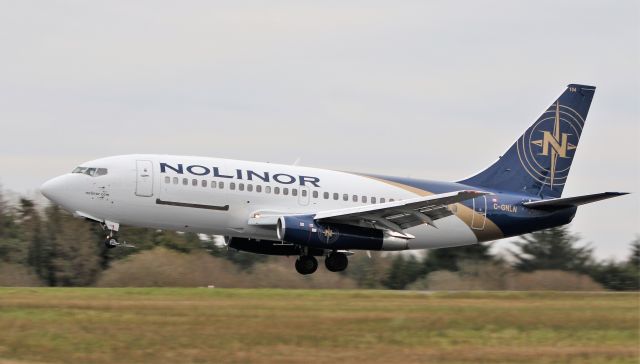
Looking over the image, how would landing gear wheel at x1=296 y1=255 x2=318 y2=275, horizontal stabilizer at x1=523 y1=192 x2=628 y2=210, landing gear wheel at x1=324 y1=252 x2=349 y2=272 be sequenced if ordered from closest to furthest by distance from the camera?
horizontal stabilizer at x1=523 y1=192 x2=628 y2=210
landing gear wheel at x1=324 y1=252 x2=349 y2=272
landing gear wheel at x1=296 y1=255 x2=318 y2=275

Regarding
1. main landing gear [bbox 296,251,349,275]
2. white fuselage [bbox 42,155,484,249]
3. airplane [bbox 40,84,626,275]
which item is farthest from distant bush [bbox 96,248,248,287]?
white fuselage [bbox 42,155,484,249]

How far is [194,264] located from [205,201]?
7959mm

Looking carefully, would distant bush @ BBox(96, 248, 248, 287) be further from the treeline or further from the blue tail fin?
the blue tail fin

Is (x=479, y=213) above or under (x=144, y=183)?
under

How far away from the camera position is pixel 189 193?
1634 inches

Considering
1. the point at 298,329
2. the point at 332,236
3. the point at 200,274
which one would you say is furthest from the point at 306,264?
the point at 298,329

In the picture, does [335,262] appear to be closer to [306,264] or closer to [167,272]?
[306,264]

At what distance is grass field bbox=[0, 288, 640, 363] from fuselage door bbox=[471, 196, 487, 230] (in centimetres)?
1033

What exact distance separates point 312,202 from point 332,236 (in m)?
1.79

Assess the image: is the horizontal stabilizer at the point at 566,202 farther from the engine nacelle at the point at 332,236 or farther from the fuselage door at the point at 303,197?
the fuselage door at the point at 303,197

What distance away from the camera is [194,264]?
49.0m

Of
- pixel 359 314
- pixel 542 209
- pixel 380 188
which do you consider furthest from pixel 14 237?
pixel 359 314

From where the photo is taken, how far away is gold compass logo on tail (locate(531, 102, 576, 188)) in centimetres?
4928

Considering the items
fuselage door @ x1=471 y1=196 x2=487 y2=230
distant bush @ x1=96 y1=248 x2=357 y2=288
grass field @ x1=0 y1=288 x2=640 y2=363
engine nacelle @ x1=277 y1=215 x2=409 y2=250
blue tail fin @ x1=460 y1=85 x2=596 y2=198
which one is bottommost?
distant bush @ x1=96 y1=248 x2=357 y2=288
